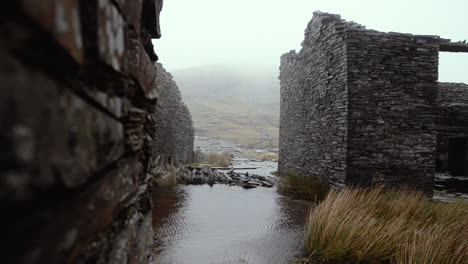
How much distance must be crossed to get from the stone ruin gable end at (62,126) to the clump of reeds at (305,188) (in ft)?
22.0

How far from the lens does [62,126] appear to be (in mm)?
591

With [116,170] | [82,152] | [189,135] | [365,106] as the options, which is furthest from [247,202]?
[189,135]

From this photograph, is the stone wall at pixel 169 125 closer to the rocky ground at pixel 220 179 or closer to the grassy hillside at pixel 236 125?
the rocky ground at pixel 220 179

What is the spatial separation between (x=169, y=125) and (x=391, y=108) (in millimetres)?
8847

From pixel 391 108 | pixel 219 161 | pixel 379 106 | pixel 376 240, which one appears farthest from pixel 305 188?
pixel 219 161

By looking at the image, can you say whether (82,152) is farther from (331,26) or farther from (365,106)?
(331,26)

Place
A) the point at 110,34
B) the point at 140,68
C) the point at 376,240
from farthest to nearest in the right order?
Result: the point at 376,240 < the point at 140,68 < the point at 110,34

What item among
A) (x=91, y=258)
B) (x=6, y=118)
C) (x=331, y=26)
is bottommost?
(x=91, y=258)

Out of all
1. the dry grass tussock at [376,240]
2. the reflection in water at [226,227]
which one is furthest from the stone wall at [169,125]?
the dry grass tussock at [376,240]

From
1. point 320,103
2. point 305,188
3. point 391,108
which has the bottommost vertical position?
point 305,188

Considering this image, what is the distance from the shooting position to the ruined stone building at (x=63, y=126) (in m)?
0.46

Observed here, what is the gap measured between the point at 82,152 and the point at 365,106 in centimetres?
711

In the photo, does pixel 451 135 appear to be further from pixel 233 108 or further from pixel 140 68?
pixel 233 108

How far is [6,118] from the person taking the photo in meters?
0.44
